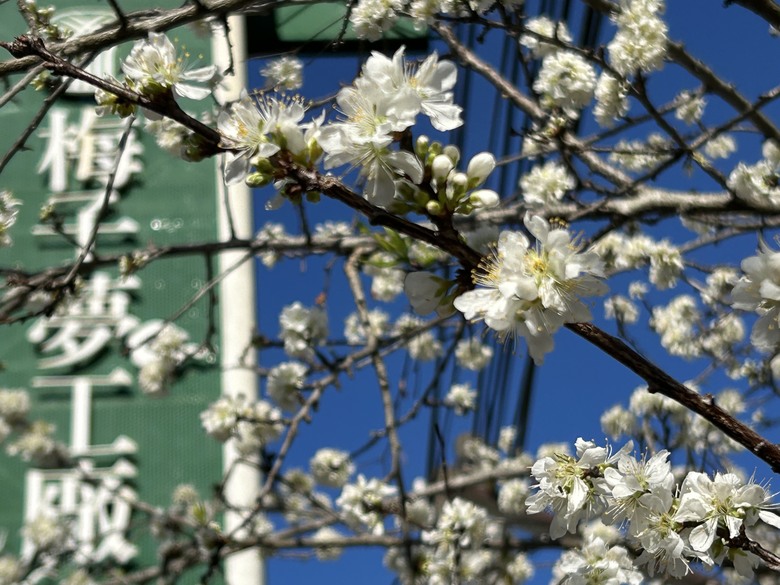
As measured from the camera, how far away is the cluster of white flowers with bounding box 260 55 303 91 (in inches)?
77.2

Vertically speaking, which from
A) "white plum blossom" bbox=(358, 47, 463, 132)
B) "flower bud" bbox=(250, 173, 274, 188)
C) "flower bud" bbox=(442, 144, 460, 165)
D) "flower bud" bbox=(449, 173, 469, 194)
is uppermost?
"white plum blossom" bbox=(358, 47, 463, 132)

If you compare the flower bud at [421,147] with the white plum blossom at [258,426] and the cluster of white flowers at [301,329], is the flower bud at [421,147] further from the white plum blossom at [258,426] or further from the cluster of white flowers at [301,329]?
the white plum blossom at [258,426]

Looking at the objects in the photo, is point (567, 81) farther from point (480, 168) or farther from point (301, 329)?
point (480, 168)

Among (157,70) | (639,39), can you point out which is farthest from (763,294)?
(639,39)

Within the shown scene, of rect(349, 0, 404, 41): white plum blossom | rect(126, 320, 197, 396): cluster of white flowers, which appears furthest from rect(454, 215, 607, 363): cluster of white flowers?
rect(126, 320, 197, 396): cluster of white flowers

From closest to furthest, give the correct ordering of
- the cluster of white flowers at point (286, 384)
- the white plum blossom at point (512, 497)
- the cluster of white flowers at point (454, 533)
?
1. the cluster of white flowers at point (454, 533)
2. the cluster of white flowers at point (286, 384)
3. the white plum blossom at point (512, 497)

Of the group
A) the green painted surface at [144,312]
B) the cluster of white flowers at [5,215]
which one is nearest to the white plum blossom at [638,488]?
the cluster of white flowers at [5,215]

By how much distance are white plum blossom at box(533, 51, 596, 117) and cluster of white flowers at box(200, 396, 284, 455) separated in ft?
3.69

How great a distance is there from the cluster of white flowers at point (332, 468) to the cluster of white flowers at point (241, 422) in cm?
21

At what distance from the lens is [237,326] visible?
4766 millimetres

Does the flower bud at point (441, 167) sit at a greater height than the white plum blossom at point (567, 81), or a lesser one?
lesser

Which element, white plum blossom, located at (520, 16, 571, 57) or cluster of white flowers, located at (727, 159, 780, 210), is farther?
white plum blossom, located at (520, 16, 571, 57)

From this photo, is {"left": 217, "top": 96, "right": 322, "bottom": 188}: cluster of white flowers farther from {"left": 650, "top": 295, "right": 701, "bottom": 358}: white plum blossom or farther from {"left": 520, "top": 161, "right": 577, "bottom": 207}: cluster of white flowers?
{"left": 650, "top": 295, "right": 701, "bottom": 358}: white plum blossom

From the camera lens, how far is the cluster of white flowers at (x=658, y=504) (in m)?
0.87
